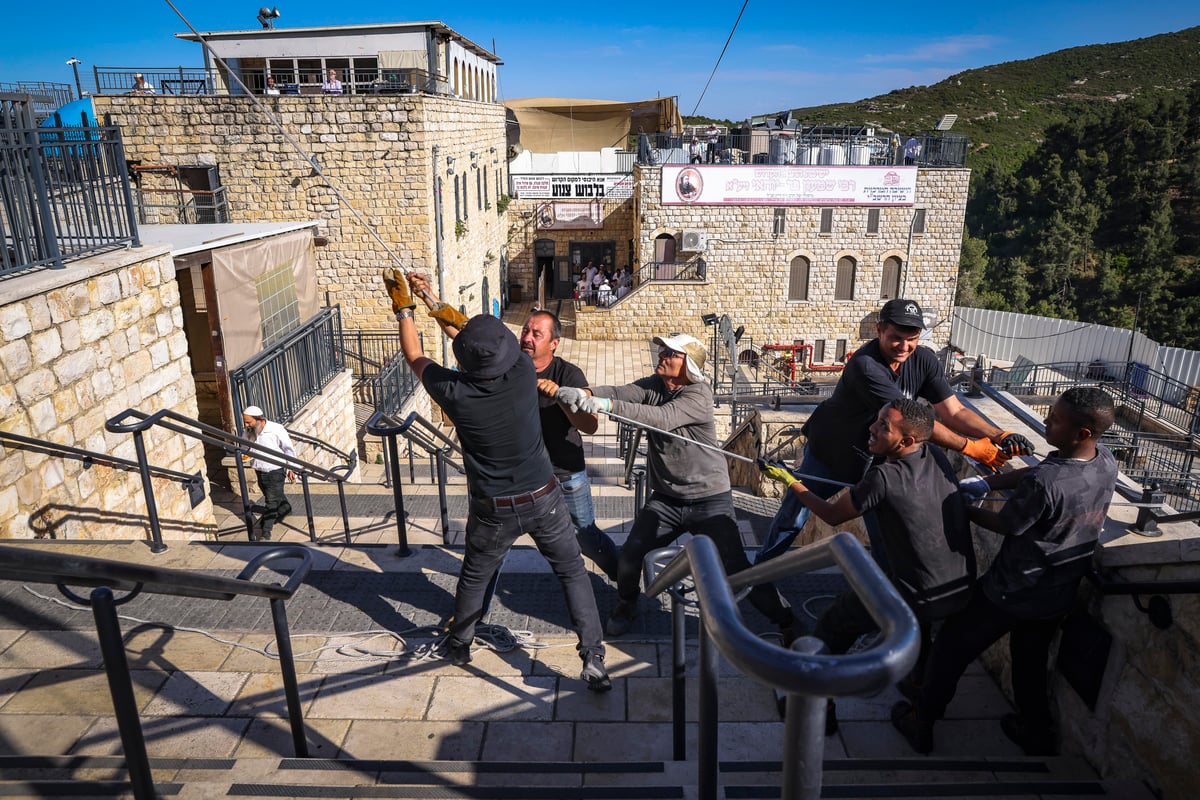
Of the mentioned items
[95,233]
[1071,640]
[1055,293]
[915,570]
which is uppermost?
[95,233]

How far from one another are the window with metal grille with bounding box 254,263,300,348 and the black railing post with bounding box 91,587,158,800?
7886mm

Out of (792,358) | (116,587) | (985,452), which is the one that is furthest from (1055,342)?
(116,587)

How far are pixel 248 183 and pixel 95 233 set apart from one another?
10.6m

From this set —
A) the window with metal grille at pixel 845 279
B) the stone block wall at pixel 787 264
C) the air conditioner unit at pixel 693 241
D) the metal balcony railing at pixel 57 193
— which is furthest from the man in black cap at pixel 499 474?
the window with metal grille at pixel 845 279

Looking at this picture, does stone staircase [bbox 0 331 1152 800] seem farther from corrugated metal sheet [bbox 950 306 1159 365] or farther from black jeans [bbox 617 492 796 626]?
corrugated metal sheet [bbox 950 306 1159 365]

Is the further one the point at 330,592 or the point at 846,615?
the point at 330,592

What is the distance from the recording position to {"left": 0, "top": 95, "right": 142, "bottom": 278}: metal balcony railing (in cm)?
458

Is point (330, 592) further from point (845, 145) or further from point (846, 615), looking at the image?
point (845, 145)

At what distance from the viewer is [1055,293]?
35062mm

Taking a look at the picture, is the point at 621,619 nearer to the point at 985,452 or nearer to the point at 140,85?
the point at 985,452

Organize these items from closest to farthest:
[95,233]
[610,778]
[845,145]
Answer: [610,778], [95,233], [845,145]

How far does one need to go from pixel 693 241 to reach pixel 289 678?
2233cm

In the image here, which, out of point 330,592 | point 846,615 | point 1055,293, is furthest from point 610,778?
point 1055,293

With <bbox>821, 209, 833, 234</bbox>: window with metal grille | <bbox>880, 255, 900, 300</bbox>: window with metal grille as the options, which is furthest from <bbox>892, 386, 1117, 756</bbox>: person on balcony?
<bbox>880, 255, 900, 300</bbox>: window with metal grille
